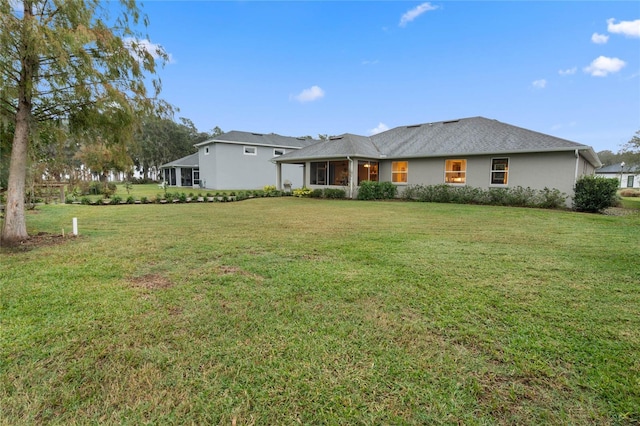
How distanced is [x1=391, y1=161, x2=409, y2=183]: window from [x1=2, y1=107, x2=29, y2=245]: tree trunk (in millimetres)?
15702

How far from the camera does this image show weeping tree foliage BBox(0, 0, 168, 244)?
15.9 ft

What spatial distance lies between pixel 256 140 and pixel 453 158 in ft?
55.4

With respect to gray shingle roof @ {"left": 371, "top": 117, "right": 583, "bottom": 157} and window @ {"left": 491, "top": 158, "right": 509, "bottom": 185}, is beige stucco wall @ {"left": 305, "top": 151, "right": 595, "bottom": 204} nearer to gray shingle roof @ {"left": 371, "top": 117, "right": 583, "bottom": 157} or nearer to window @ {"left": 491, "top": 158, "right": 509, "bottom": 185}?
window @ {"left": 491, "top": 158, "right": 509, "bottom": 185}

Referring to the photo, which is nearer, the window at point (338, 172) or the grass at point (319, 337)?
the grass at point (319, 337)

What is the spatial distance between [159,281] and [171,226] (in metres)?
4.63

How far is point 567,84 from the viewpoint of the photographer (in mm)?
18438

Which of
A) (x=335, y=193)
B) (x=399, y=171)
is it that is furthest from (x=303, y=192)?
(x=399, y=171)

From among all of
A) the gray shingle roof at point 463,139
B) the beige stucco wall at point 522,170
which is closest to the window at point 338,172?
the gray shingle roof at point 463,139

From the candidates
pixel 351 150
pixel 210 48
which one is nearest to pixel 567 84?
pixel 351 150

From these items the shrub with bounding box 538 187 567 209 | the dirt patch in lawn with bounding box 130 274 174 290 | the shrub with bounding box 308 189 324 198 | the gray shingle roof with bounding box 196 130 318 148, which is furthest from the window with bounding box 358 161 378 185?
the dirt patch in lawn with bounding box 130 274 174 290

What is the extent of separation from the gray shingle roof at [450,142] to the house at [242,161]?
6.87 metres

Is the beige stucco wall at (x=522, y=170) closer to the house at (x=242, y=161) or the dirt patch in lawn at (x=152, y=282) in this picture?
the house at (x=242, y=161)

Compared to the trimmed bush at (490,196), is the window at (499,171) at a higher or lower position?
higher

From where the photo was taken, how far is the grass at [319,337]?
6.15 ft
